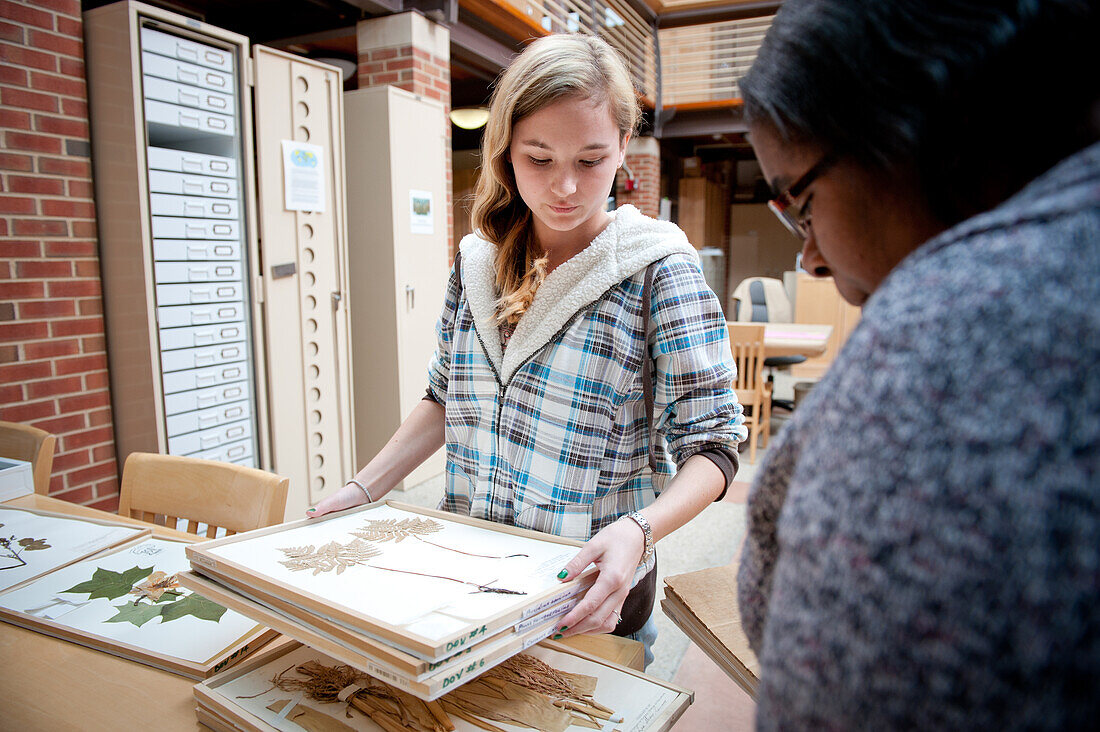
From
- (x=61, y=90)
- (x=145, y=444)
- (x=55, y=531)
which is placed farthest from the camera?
(x=145, y=444)

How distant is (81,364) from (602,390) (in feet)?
7.96

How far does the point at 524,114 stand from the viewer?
43.9 inches

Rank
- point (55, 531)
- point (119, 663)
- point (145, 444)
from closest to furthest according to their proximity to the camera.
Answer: point (119, 663)
point (55, 531)
point (145, 444)

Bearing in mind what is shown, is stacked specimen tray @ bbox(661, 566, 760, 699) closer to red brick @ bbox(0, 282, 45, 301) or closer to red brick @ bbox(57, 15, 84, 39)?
red brick @ bbox(0, 282, 45, 301)

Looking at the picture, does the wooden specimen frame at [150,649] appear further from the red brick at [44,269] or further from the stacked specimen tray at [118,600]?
the red brick at [44,269]

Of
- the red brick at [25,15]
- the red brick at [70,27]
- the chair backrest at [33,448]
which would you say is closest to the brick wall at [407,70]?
the red brick at [70,27]

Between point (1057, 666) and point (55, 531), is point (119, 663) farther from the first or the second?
point (1057, 666)

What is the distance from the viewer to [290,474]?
11.1ft

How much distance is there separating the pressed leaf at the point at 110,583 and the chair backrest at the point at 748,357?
12.8 feet

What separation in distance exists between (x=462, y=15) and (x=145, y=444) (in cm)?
385

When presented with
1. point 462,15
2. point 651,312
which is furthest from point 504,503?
point 462,15

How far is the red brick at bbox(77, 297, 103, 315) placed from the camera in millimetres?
2615

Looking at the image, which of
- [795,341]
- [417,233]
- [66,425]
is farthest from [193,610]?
[795,341]

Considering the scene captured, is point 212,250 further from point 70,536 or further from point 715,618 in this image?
point 715,618
